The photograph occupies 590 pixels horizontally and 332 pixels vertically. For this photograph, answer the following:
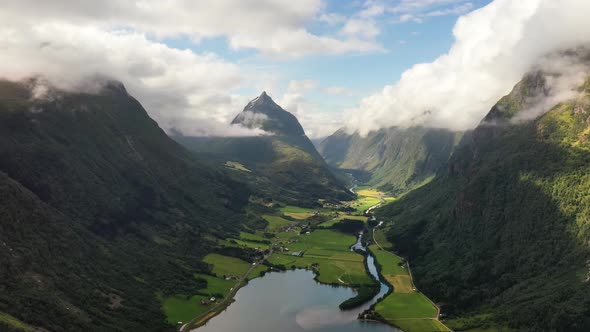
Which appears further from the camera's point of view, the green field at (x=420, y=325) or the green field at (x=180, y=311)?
the green field at (x=180, y=311)

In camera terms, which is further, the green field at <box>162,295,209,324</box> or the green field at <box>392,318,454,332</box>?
the green field at <box>162,295,209,324</box>

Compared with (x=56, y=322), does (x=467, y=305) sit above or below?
below

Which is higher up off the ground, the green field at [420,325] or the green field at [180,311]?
the green field at [180,311]

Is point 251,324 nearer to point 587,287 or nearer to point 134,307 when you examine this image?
point 134,307

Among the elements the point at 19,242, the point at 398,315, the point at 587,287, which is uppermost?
the point at 19,242

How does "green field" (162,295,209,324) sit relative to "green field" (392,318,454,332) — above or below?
above

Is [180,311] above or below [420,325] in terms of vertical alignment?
above

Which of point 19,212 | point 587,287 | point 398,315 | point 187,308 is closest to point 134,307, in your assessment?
point 187,308

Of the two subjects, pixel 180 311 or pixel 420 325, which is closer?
pixel 420 325

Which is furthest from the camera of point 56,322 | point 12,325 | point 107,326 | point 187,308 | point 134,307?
point 187,308

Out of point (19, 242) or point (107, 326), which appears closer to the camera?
point (107, 326)

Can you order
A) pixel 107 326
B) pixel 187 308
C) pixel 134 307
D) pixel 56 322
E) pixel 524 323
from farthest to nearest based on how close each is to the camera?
pixel 187 308 → pixel 134 307 → pixel 524 323 → pixel 107 326 → pixel 56 322
